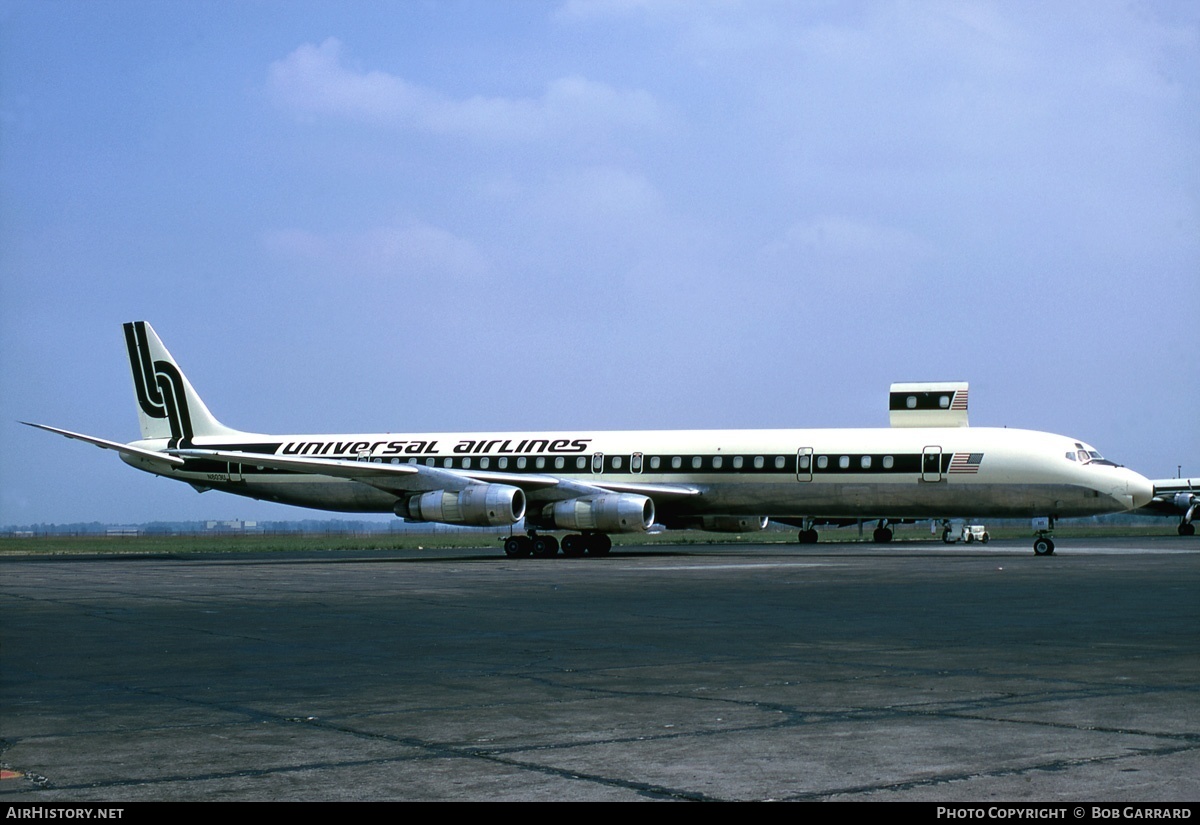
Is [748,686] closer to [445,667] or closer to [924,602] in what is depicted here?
[445,667]

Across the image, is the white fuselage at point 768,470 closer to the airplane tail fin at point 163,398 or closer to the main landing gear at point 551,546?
the main landing gear at point 551,546

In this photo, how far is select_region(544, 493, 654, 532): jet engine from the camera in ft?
128

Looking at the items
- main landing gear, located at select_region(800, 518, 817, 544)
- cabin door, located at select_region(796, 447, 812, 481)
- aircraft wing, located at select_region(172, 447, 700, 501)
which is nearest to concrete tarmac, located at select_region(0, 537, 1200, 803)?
cabin door, located at select_region(796, 447, 812, 481)

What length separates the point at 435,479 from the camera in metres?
41.0

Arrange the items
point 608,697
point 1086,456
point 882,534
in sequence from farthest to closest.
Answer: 1. point 882,534
2. point 1086,456
3. point 608,697

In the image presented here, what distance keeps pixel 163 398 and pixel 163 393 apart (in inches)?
7.6

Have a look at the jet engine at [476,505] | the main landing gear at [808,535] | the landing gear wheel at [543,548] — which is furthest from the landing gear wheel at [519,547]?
the main landing gear at [808,535]

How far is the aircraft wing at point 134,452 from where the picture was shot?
42.0 metres

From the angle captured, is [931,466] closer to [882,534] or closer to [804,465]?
[804,465]

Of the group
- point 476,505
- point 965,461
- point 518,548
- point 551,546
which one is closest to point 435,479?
point 476,505

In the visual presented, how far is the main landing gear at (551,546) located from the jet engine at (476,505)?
6.64ft

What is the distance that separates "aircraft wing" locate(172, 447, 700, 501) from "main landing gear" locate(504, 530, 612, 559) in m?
1.59

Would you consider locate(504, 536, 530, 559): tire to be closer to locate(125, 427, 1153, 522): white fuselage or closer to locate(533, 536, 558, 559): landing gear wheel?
locate(533, 536, 558, 559): landing gear wheel
